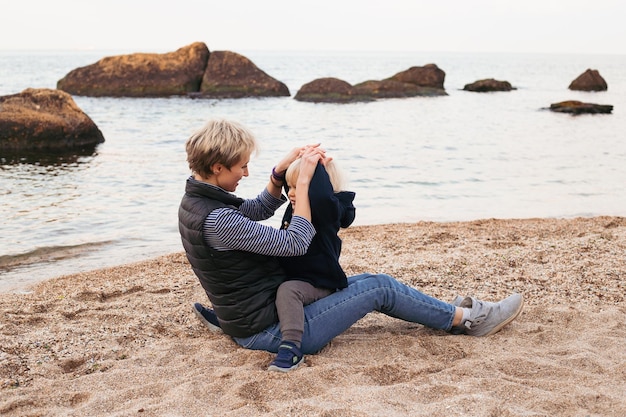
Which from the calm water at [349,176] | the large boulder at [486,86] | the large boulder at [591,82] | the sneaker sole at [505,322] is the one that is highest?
the large boulder at [591,82]

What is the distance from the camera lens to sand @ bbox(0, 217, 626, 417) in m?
3.38

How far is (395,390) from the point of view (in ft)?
11.5

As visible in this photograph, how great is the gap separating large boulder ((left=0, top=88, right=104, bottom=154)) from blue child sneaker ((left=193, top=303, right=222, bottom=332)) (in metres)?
13.1

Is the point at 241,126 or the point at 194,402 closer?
the point at 194,402

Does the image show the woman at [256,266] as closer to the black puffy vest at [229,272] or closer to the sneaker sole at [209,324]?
the black puffy vest at [229,272]

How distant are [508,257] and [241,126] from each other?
3.75 meters

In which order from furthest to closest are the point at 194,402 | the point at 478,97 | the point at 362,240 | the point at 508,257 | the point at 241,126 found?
the point at 478,97
the point at 362,240
the point at 508,257
the point at 241,126
the point at 194,402

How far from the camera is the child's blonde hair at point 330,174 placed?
4.03 m

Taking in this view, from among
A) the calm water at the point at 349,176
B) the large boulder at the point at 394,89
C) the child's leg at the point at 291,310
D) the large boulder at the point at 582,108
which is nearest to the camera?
the child's leg at the point at 291,310

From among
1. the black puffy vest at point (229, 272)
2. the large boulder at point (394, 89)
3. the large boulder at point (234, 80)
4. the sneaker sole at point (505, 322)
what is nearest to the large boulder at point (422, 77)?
the large boulder at point (394, 89)

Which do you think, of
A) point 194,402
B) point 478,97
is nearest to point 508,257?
point 194,402

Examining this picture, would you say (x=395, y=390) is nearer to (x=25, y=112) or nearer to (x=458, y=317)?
(x=458, y=317)

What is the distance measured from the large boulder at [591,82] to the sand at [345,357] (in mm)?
44636

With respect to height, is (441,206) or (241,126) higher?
(241,126)
